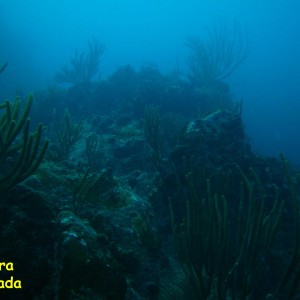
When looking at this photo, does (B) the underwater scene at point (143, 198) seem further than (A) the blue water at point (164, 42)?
No

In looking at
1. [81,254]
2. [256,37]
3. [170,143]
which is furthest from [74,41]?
[81,254]

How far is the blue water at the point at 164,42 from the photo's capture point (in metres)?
26.5

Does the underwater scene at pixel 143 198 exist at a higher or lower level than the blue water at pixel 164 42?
lower

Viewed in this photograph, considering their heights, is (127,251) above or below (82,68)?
below

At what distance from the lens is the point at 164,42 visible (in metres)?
71.4

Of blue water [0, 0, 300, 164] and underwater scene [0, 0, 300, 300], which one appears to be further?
blue water [0, 0, 300, 164]

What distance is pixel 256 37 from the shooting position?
8638 centimetres

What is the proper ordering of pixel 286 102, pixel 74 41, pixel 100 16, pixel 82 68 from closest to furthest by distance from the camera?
1. pixel 82 68
2. pixel 286 102
3. pixel 74 41
4. pixel 100 16

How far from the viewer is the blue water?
26.5m

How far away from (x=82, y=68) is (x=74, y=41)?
71.7m

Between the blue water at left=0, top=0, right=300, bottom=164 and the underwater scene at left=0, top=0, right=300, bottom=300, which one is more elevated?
the blue water at left=0, top=0, right=300, bottom=164

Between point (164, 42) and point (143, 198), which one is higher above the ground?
point (164, 42)

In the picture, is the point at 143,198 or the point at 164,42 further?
the point at 164,42

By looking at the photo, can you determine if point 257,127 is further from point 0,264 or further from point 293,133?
point 0,264
